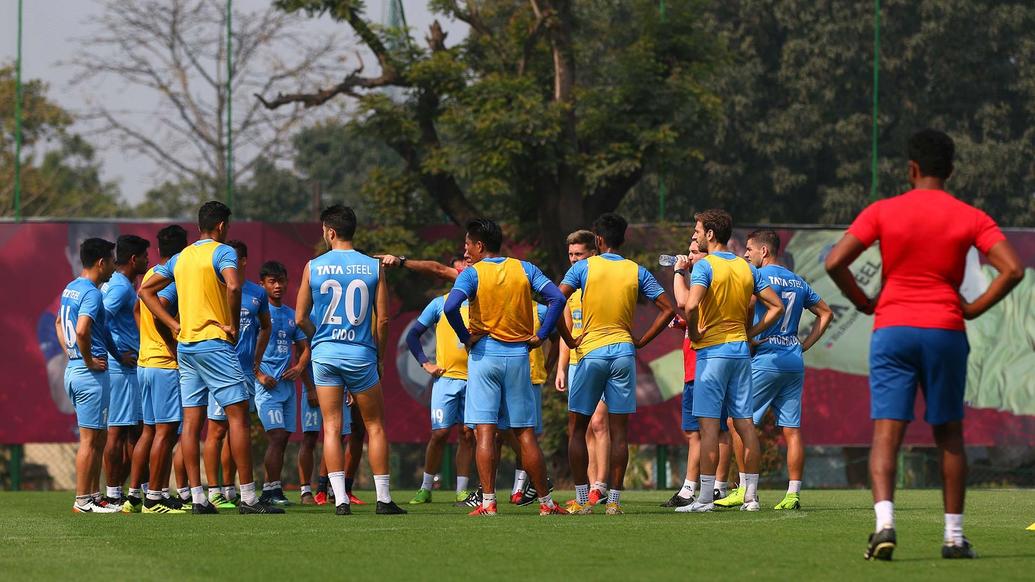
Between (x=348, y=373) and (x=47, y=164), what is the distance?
23673 millimetres

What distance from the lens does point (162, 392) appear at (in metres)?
11.3

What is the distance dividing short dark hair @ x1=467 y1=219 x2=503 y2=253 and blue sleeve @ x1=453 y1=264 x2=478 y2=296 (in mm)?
213

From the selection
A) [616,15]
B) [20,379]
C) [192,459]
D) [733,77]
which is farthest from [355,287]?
[733,77]

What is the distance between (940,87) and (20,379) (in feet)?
51.0

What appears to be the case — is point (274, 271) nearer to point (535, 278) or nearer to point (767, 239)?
point (535, 278)

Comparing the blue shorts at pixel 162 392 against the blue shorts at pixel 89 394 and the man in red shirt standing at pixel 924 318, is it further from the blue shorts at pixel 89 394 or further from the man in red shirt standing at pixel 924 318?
the man in red shirt standing at pixel 924 318

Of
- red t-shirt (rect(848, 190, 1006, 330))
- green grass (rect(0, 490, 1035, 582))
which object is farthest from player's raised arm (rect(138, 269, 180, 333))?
red t-shirt (rect(848, 190, 1006, 330))

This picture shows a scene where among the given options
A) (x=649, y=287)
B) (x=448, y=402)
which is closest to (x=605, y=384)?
(x=649, y=287)

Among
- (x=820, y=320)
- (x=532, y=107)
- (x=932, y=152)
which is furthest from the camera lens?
(x=532, y=107)

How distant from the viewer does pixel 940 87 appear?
25.2 m

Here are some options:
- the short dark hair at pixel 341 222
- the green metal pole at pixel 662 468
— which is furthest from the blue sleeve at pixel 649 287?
the green metal pole at pixel 662 468

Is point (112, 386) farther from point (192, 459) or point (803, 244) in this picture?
point (803, 244)

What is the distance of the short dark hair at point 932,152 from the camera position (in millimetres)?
7477

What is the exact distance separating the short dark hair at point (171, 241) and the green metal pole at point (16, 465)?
402 inches
